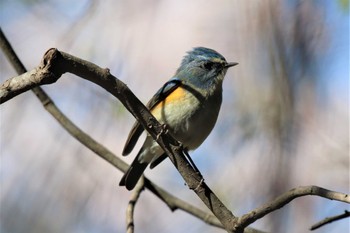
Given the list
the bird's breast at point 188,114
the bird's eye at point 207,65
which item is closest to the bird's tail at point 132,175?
the bird's breast at point 188,114

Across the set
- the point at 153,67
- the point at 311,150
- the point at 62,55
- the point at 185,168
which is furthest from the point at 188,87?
the point at 62,55

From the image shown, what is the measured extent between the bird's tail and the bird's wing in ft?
0.81

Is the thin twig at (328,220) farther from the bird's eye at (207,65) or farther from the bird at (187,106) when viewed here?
the bird's eye at (207,65)

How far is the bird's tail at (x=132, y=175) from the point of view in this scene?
380cm

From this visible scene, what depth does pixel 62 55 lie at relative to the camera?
6.95 ft

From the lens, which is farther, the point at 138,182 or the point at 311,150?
the point at 138,182

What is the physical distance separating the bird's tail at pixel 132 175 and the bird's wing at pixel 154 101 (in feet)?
0.81

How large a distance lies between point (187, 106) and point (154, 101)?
276 millimetres

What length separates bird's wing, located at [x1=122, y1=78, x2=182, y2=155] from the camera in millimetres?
3588

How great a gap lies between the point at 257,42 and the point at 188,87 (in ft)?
2.28

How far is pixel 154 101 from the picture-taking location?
3.83 m

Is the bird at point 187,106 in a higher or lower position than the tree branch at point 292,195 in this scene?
higher

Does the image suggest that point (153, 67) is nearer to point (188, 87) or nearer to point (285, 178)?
point (188, 87)

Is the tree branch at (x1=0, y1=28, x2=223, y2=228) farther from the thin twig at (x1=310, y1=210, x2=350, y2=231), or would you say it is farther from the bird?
the thin twig at (x1=310, y1=210, x2=350, y2=231)
